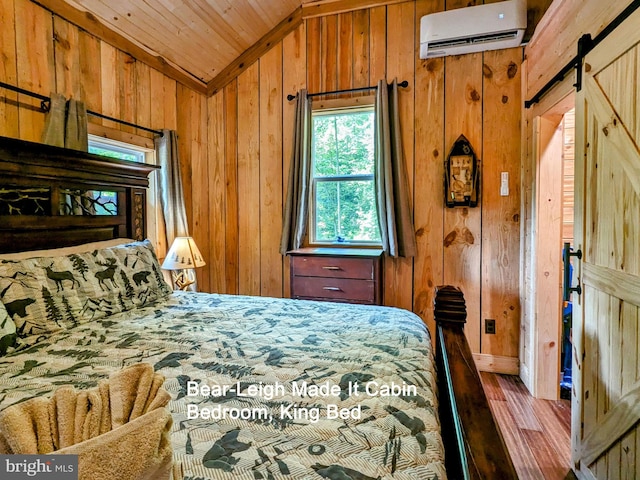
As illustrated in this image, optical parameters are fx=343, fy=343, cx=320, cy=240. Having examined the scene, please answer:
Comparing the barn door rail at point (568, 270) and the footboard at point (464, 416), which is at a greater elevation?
the barn door rail at point (568, 270)

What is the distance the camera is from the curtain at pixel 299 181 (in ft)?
10.7

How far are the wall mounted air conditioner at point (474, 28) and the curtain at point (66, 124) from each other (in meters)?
2.62

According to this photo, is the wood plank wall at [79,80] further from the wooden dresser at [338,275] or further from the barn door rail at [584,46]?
the barn door rail at [584,46]

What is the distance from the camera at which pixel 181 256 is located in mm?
2877

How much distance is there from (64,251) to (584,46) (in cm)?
288

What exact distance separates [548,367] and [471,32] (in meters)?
2.62

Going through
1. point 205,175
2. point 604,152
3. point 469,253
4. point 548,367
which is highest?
point 205,175

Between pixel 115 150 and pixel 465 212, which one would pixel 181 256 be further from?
pixel 465 212

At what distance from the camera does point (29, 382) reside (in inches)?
44.1

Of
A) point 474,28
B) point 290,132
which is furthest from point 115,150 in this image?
point 474,28

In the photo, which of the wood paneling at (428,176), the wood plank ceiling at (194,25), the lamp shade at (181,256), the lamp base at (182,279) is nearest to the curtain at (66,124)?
the wood plank ceiling at (194,25)

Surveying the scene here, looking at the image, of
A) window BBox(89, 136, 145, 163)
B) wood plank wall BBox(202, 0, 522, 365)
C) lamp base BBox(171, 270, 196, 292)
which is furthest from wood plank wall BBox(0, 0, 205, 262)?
lamp base BBox(171, 270, 196, 292)

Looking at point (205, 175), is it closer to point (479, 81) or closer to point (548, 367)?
point (479, 81)

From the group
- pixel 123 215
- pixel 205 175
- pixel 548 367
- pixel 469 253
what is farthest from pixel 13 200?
pixel 548 367
